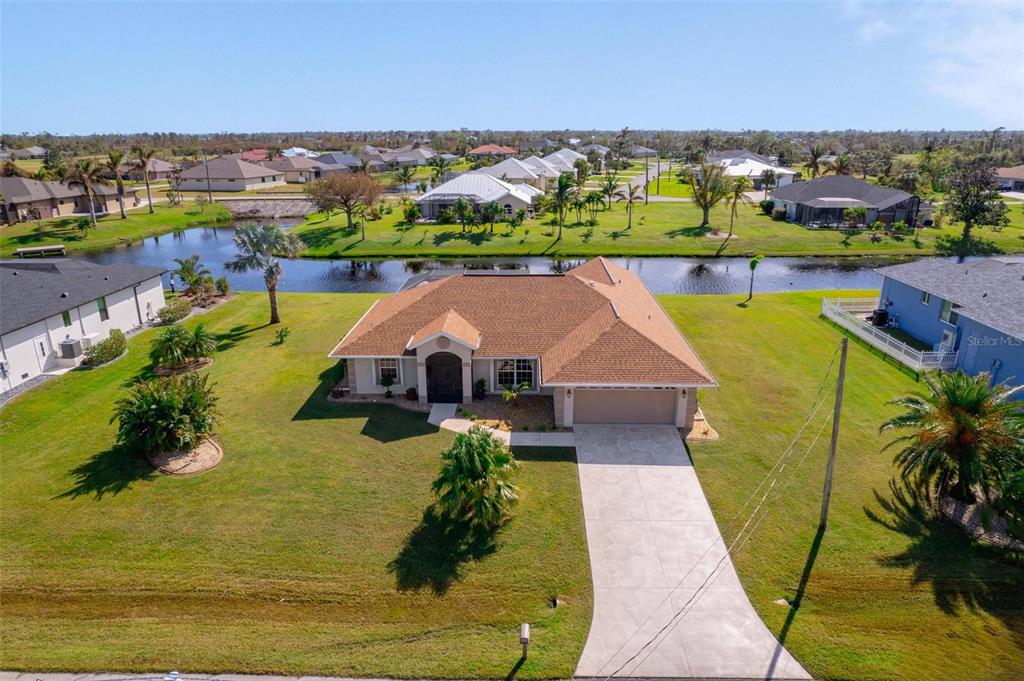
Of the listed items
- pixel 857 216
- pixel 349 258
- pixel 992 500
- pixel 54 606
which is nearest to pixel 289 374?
pixel 54 606

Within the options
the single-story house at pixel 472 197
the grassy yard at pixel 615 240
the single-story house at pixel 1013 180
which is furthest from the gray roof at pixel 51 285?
the single-story house at pixel 1013 180

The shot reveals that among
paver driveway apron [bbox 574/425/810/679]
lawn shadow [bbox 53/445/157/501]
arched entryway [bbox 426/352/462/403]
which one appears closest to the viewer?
paver driveway apron [bbox 574/425/810/679]

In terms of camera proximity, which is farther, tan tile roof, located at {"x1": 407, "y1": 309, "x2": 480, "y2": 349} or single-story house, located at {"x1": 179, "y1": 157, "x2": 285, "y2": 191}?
single-story house, located at {"x1": 179, "y1": 157, "x2": 285, "y2": 191}

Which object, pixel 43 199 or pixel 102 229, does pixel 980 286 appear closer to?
pixel 102 229

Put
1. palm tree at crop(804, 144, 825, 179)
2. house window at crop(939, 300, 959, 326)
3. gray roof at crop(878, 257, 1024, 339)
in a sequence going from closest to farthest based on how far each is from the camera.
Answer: gray roof at crop(878, 257, 1024, 339) → house window at crop(939, 300, 959, 326) → palm tree at crop(804, 144, 825, 179)

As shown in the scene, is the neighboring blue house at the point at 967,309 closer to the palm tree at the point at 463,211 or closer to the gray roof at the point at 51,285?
the palm tree at the point at 463,211

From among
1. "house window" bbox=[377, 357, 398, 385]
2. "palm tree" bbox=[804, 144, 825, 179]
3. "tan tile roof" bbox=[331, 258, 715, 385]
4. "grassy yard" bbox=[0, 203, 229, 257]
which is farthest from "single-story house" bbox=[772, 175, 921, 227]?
"grassy yard" bbox=[0, 203, 229, 257]

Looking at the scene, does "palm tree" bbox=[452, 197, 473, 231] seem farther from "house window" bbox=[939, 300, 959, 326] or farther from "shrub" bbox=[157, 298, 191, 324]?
"house window" bbox=[939, 300, 959, 326]

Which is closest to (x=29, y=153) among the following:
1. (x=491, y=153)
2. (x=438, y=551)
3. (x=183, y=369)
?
(x=491, y=153)
